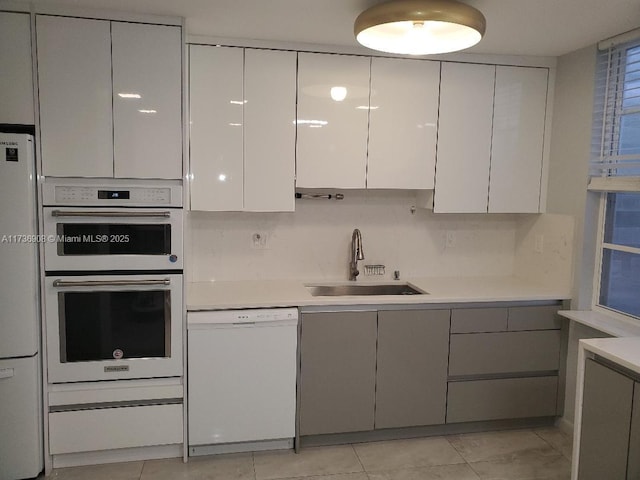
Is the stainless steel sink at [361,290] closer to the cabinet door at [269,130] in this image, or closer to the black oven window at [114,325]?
the cabinet door at [269,130]

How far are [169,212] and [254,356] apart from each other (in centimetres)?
94

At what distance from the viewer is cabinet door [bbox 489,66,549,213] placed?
3355 mm

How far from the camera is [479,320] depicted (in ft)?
10.4

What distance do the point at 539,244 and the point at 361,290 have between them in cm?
129

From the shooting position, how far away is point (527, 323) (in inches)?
127

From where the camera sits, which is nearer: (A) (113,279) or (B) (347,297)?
(A) (113,279)

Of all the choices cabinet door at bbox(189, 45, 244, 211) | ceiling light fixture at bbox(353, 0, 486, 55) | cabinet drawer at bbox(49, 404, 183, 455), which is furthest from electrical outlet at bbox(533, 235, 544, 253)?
cabinet drawer at bbox(49, 404, 183, 455)

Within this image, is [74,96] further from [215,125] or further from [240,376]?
[240,376]

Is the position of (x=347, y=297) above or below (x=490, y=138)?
below

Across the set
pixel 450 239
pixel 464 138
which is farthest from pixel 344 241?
pixel 464 138

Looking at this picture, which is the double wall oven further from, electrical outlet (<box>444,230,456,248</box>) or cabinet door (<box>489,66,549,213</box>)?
cabinet door (<box>489,66,549,213</box>)

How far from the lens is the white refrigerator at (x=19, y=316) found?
8.15ft

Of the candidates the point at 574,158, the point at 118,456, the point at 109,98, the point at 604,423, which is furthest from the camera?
the point at 574,158

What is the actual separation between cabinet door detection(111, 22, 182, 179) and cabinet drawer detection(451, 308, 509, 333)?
190cm
